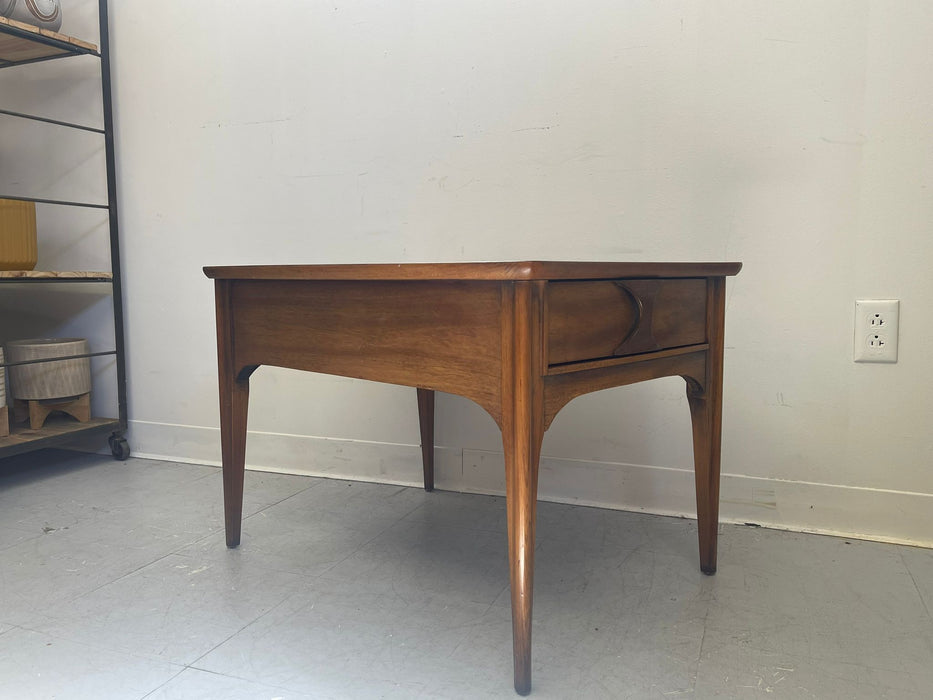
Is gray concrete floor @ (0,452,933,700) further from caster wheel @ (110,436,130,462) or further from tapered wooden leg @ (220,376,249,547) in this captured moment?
caster wheel @ (110,436,130,462)

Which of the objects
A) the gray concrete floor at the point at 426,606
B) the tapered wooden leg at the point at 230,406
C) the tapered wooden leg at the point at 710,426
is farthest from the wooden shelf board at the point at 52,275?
the tapered wooden leg at the point at 710,426

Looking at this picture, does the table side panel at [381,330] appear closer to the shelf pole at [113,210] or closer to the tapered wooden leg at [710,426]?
the tapered wooden leg at [710,426]

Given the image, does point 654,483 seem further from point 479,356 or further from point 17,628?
point 17,628

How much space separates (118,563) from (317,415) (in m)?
0.65

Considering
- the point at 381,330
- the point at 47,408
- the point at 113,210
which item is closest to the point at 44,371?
the point at 47,408

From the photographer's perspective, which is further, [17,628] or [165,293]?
[165,293]

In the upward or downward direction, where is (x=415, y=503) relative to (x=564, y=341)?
downward

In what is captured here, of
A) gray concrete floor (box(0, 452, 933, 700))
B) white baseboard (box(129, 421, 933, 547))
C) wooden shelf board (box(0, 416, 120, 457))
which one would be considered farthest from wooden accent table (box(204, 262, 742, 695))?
wooden shelf board (box(0, 416, 120, 457))

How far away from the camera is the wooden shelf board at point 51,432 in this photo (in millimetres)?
1855

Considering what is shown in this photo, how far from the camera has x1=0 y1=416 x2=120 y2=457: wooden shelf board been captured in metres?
1.86

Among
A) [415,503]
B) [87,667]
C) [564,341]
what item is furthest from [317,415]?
[564,341]

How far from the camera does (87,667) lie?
998 millimetres

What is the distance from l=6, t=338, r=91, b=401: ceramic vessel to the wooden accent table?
94cm

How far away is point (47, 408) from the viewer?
206 centimetres
